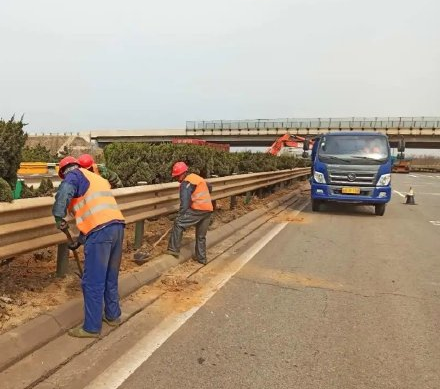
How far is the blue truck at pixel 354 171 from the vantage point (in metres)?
12.4

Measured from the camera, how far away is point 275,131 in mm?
66375

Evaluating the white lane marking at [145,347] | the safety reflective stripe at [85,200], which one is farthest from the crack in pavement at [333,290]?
the safety reflective stripe at [85,200]

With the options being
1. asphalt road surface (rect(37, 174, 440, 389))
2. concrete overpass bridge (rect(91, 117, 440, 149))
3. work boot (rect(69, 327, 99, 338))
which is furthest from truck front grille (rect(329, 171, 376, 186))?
concrete overpass bridge (rect(91, 117, 440, 149))

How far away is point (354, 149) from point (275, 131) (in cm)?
5410

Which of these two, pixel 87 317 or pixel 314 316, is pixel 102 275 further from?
pixel 314 316

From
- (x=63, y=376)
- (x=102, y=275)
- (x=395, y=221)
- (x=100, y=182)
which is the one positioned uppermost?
(x=100, y=182)

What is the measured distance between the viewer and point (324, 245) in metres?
8.34

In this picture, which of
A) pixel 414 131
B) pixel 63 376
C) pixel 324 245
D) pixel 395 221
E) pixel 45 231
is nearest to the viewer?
pixel 63 376

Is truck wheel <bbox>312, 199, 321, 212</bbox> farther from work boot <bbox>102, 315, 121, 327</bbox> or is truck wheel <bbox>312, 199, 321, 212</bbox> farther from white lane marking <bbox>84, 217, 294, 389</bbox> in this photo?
work boot <bbox>102, 315, 121, 327</bbox>

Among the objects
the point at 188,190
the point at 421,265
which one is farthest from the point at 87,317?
the point at 421,265

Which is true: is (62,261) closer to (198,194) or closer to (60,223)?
(60,223)

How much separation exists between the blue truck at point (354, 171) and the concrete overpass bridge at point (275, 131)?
42.6 metres

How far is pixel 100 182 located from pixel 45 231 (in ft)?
2.83

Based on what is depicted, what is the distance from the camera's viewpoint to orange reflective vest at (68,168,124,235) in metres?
3.76
